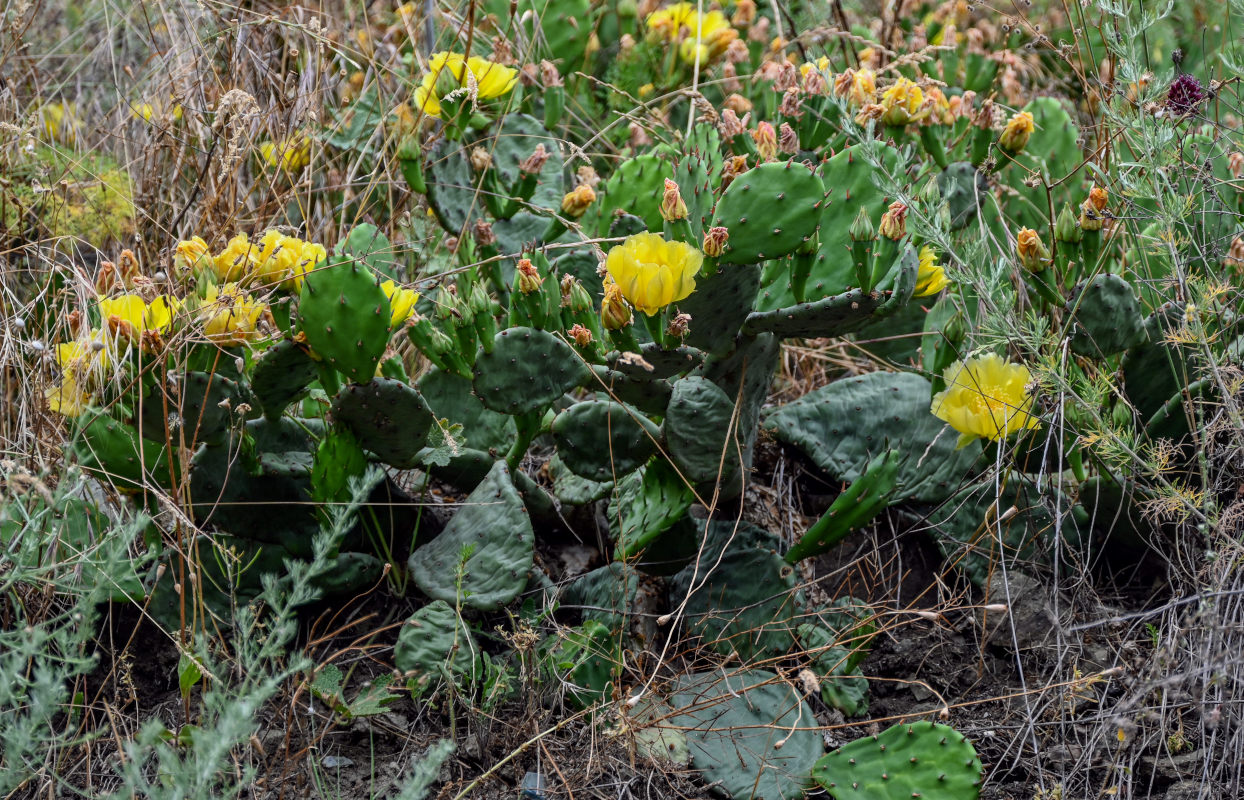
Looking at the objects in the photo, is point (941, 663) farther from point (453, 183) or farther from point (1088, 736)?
point (453, 183)

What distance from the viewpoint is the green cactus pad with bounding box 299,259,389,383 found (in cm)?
152

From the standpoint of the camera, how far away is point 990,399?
5.53 feet

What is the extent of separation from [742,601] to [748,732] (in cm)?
25

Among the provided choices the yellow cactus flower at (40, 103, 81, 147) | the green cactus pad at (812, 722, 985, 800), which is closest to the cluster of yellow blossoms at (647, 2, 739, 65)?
the yellow cactus flower at (40, 103, 81, 147)

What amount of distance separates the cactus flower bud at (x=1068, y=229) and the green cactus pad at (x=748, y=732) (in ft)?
2.79

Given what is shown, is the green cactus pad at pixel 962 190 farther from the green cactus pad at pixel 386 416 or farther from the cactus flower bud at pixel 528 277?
the green cactus pad at pixel 386 416

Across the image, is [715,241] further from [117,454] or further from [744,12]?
[744,12]

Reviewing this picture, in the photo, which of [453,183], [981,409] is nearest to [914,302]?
[981,409]

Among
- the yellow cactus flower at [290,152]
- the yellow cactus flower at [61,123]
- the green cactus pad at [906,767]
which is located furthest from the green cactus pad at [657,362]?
the yellow cactus flower at [61,123]

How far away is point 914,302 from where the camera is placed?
2180 millimetres

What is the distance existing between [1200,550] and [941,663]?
45 centimetres

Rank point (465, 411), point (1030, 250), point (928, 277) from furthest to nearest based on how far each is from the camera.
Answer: point (465, 411), point (928, 277), point (1030, 250)

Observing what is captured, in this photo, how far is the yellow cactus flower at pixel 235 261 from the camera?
1583 mm

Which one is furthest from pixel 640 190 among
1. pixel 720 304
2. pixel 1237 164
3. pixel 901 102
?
pixel 1237 164
